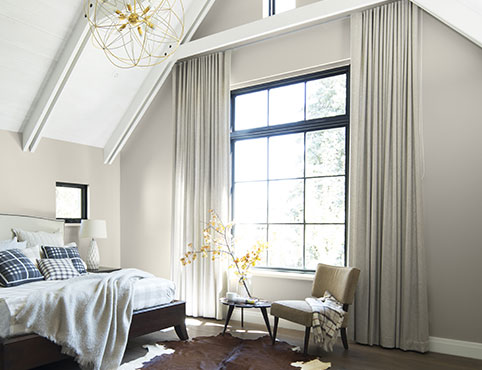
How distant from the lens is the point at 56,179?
527 cm

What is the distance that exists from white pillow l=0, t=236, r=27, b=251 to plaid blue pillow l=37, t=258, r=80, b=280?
1.24 feet

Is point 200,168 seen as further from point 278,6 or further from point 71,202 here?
point 278,6

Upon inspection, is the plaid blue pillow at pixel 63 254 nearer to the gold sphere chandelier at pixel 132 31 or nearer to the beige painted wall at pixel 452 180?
the gold sphere chandelier at pixel 132 31

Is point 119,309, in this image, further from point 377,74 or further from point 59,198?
point 377,74

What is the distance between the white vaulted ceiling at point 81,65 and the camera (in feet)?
12.9

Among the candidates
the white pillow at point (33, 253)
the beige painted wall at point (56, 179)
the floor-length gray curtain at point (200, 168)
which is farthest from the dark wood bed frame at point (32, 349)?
the beige painted wall at point (56, 179)

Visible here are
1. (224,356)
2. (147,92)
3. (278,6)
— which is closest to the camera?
(224,356)

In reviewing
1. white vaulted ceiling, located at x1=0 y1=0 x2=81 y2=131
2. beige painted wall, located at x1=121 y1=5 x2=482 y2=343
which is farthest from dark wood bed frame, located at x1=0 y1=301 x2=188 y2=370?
white vaulted ceiling, located at x1=0 y1=0 x2=81 y2=131

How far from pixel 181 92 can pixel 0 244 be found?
2.78 meters

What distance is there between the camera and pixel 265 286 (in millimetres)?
4672

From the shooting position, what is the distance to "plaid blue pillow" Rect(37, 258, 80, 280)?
12.9ft

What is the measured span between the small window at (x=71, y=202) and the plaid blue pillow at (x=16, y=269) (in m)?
1.48

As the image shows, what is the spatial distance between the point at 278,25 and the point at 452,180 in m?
2.35

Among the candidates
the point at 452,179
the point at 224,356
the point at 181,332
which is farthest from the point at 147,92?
the point at 452,179
